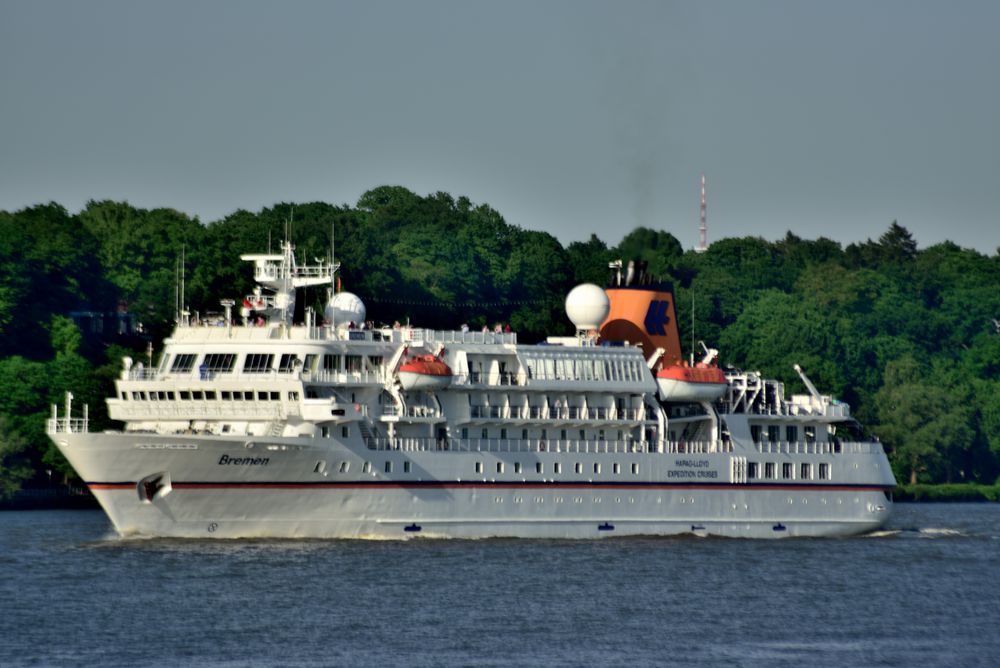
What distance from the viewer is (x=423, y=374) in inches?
2506

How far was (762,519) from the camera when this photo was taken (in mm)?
70625

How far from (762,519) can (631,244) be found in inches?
507

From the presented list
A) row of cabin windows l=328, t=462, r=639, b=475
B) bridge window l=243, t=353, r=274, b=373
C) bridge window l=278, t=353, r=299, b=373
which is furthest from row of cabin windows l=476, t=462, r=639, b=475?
bridge window l=243, t=353, r=274, b=373

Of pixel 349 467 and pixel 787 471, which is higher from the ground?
pixel 349 467

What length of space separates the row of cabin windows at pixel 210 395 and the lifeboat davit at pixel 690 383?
14.0 m

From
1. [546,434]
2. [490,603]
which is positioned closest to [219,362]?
[546,434]

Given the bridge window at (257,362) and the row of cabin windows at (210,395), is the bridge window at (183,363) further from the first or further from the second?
the bridge window at (257,362)

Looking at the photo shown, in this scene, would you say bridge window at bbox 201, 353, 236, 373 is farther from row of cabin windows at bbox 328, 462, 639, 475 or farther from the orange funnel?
the orange funnel

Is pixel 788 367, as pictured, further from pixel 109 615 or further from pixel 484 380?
pixel 109 615

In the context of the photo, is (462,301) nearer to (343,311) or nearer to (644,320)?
(644,320)

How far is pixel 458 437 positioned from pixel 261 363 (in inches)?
273

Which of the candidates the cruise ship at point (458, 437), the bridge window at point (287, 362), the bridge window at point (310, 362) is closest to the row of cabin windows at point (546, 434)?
the cruise ship at point (458, 437)

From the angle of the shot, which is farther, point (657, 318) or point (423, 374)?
point (657, 318)

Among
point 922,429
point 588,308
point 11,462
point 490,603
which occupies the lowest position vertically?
point 490,603
